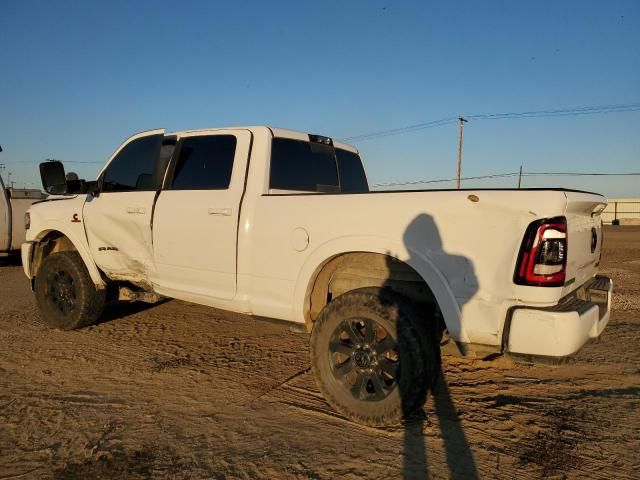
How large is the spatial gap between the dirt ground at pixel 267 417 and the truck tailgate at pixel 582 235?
1.00m

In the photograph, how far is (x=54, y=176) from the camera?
529 centimetres

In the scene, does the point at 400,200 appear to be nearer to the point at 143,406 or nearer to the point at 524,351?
the point at 524,351

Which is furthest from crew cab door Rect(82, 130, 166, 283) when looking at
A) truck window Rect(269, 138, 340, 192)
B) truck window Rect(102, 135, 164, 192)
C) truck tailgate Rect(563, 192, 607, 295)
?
truck tailgate Rect(563, 192, 607, 295)

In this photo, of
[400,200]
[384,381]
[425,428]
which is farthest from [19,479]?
[400,200]

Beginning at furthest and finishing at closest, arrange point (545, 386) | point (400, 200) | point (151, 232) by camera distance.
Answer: point (151, 232) → point (545, 386) → point (400, 200)

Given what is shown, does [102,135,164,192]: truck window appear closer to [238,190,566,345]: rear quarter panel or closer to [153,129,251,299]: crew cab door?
[153,129,251,299]: crew cab door

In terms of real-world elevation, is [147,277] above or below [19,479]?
above

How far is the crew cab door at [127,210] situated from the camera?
4734mm

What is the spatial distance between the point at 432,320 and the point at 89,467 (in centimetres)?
240

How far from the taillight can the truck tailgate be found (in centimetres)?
18

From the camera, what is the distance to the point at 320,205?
3.54 m

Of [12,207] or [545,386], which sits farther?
[12,207]

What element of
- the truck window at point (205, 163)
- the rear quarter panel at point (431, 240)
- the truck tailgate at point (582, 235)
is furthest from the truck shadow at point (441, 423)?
the truck window at point (205, 163)

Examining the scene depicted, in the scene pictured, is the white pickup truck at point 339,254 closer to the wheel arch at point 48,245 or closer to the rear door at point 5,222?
the wheel arch at point 48,245
